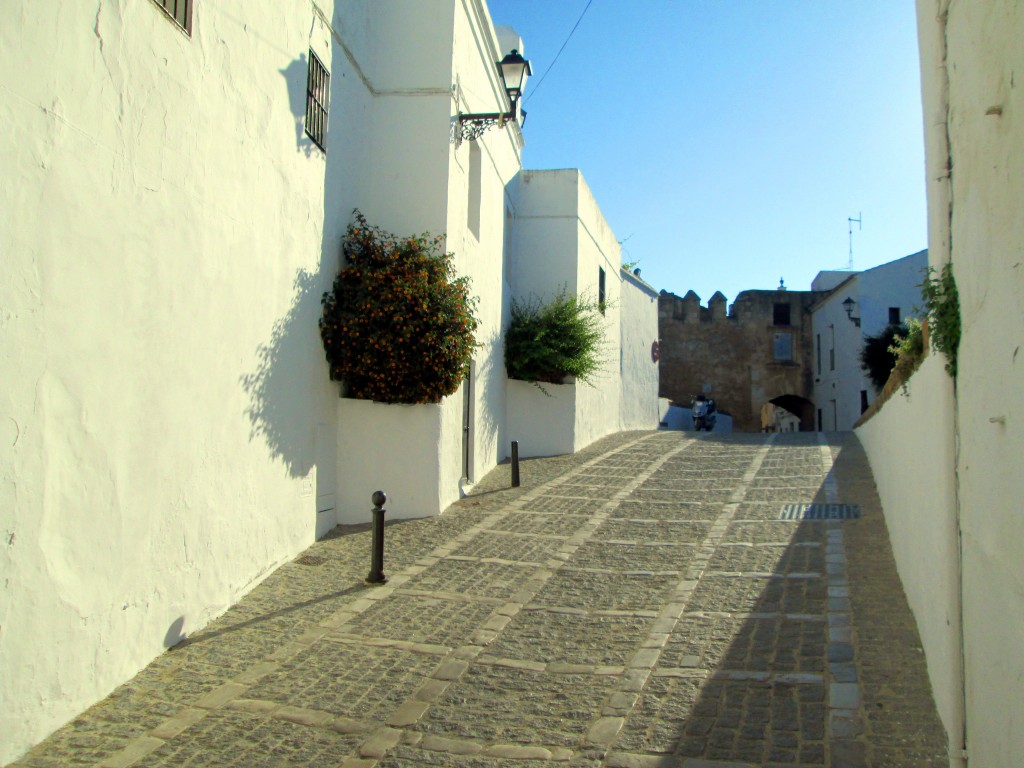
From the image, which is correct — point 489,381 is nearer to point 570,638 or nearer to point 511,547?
point 511,547

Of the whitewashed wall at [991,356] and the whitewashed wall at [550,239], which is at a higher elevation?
the whitewashed wall at [550,239]

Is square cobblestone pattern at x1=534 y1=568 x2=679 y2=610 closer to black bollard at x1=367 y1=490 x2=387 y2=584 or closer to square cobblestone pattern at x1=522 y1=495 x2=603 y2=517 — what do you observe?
black bollard at x1=367 y1=490 x2=387 y2=584

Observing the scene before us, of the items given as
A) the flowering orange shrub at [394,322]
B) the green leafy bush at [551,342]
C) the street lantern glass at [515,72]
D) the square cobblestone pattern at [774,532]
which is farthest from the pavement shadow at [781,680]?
the green leafy bush at [551,342]

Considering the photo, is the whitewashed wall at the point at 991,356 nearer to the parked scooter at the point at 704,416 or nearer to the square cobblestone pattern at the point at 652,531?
the square cobblestone pattern at the point at 652,531

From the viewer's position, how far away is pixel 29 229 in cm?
392

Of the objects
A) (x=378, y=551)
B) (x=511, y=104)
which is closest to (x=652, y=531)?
(x=378, y=551)

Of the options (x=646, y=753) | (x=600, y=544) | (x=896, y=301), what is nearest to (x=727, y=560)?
(x=600, y=544)

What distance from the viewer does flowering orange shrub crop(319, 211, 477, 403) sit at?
8469mm

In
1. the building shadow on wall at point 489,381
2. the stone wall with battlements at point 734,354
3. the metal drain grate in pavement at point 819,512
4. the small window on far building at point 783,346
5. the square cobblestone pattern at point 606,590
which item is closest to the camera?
the square cobblestone pattern at point 606,590

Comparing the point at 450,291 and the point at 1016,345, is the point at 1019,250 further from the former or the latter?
the point at 450,291

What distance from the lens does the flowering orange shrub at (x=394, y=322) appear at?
847 centimetres

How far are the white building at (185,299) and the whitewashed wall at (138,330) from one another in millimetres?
16

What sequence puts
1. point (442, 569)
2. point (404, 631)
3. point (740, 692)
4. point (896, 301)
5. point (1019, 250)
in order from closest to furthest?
point (1019, 250), point (740, 692), point (404, 631), point (442, 569), point (896, 301)

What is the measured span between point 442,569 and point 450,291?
312cm
